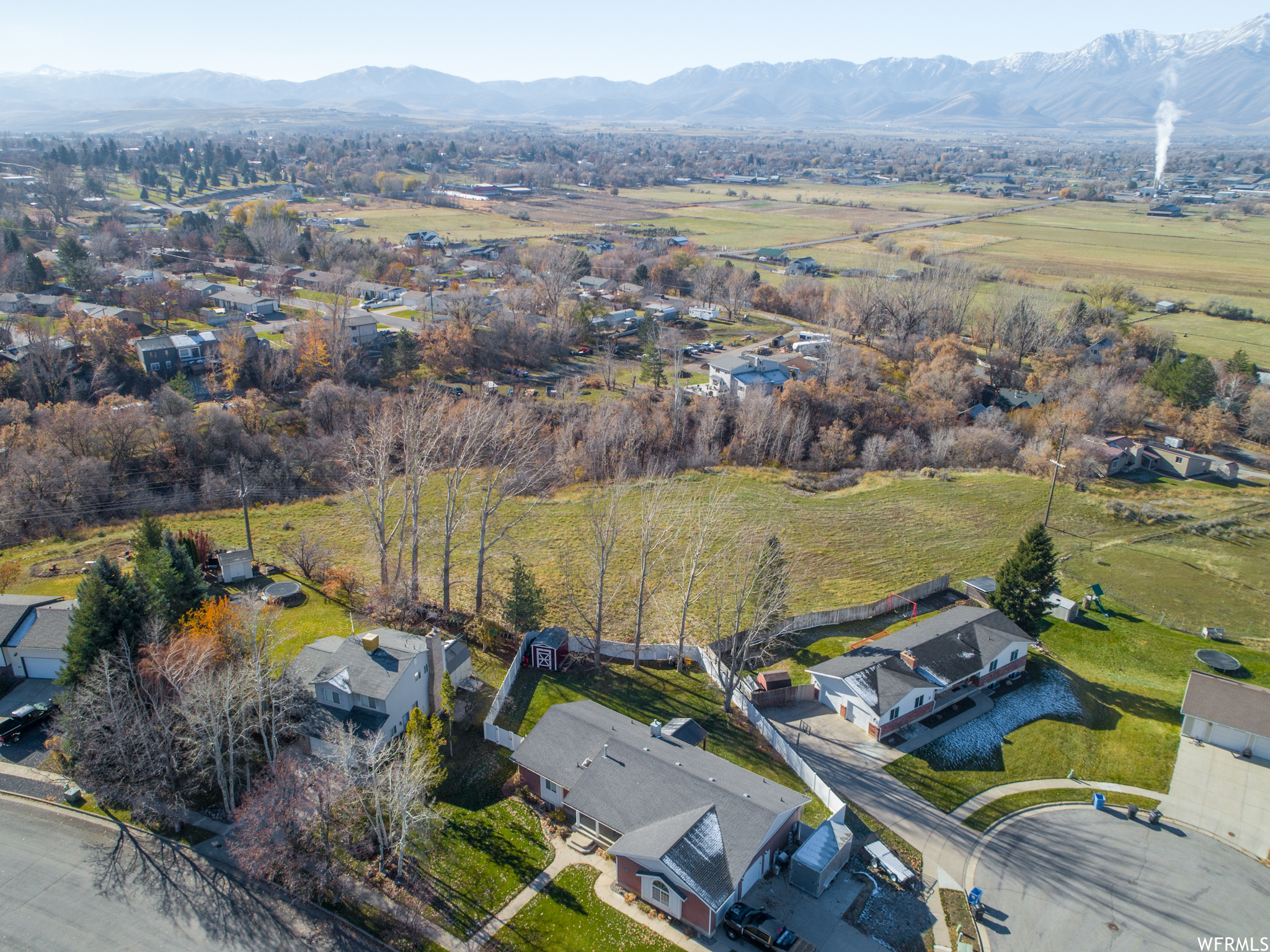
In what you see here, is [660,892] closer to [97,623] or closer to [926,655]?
[926,655]

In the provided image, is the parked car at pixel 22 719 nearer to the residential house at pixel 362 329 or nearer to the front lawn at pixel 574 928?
the front lawn at pixel 574 928

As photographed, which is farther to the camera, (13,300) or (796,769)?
(13,300)

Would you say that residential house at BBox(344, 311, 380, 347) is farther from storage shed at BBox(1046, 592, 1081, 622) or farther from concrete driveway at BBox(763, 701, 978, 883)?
storage shed at BBox(1046, 592, 1081, 622)

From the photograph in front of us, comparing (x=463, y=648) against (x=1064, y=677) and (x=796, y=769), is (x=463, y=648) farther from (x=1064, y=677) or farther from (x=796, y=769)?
(x=1064, y=677)

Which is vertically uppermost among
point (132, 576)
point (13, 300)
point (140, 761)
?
point (13, 300)

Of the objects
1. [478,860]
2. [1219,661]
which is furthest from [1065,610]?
[478,860]

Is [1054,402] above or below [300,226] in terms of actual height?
Answer: below

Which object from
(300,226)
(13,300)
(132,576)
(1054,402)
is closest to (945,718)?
(132,576)

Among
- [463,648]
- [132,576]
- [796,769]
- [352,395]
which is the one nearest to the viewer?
[796,769]
